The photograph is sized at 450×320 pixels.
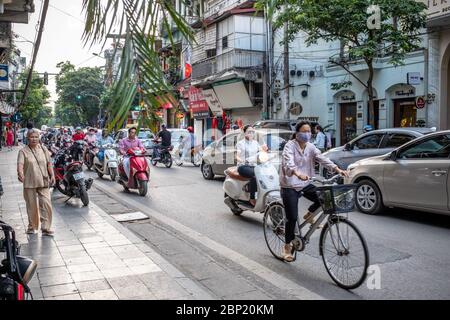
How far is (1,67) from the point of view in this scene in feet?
55.0

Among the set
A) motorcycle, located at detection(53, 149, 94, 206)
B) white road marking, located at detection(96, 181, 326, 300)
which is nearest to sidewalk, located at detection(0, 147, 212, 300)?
white road marking, located at detection(96, 181, 326, 300)

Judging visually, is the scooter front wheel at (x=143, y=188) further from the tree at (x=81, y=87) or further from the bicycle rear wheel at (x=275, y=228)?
the bicycle rear wheel at (x=275, y=228)

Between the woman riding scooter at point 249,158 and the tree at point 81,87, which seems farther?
the woman riding scooter at point 249,158

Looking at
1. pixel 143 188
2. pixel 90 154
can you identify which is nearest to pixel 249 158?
pixel 143 188

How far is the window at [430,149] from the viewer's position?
7602 millimetres

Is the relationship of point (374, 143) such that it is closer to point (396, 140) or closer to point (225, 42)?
point (396, 140)

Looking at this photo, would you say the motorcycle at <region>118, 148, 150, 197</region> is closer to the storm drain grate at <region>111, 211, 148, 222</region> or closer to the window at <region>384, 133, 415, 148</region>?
the storm drain grate at <region>111, 211, 148, 222</region>

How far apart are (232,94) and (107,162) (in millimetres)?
14233

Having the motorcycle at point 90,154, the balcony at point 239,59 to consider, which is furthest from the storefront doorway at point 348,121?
the motorcycle at point 90,154

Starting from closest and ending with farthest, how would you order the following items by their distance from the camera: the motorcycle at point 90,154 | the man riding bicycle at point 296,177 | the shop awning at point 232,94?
the man riding bicycle at point 296,177 < the motorcycle at point 90,154 < the shop awning at point 232,94

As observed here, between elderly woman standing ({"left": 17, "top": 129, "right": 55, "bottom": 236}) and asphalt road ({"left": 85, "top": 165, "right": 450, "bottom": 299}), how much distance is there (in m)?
1.52

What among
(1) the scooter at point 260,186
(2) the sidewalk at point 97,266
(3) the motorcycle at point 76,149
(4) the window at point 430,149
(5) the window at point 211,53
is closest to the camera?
(2) the sidewalk at point 97,266
